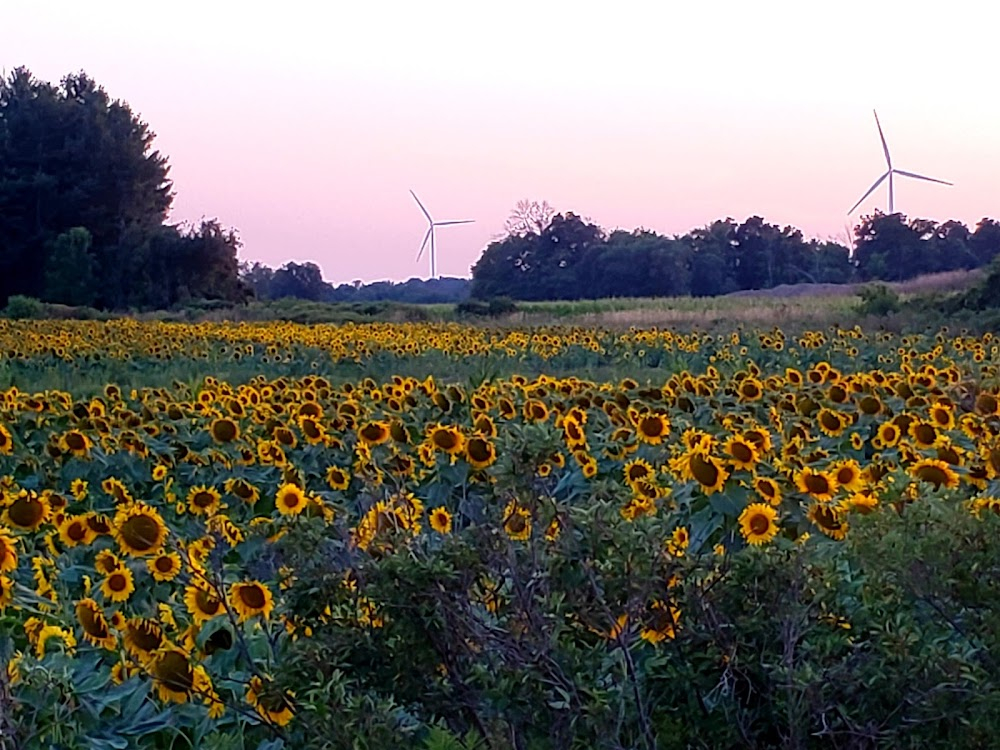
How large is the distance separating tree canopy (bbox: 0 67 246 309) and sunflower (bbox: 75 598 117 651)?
145 feet

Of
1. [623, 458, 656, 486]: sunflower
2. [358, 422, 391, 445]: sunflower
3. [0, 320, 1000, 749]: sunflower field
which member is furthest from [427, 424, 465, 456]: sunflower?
[623, 458, 656, 486]: sunflower

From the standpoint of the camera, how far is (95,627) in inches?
129

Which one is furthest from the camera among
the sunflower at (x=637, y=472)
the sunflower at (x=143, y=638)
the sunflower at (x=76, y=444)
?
the sunflower at (x=76, y=444)

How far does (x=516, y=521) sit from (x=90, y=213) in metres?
50.3

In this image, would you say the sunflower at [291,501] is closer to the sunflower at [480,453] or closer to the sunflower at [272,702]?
the sunflower at [480,453]

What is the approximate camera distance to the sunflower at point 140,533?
3.54m

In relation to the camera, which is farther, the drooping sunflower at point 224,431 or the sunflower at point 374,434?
the drooping sunflower at point 224,431

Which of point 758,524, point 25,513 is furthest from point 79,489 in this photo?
point 758,524

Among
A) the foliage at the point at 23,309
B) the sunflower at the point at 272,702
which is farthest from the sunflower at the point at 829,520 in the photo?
the foliage at the point at 23,309

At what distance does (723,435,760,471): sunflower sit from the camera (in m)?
3.95

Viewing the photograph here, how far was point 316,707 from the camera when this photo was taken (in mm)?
2555

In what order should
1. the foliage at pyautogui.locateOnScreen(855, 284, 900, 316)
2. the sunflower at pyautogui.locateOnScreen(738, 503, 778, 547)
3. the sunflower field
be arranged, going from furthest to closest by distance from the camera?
the foliage at pyautogui.locateOnScreen(855, 284, 900, 316) < the sunflower at pyautogui.locateOnScreen(738, 503, 778, 547) < the sunflower field

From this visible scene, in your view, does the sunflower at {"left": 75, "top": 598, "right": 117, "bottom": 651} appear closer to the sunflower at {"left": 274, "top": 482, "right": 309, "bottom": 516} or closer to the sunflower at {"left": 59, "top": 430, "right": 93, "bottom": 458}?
the sunflower at {"left": 274, "top": 482, "right": 309, "bottom": 516}

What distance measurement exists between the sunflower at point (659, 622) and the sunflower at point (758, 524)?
2.34 feet
